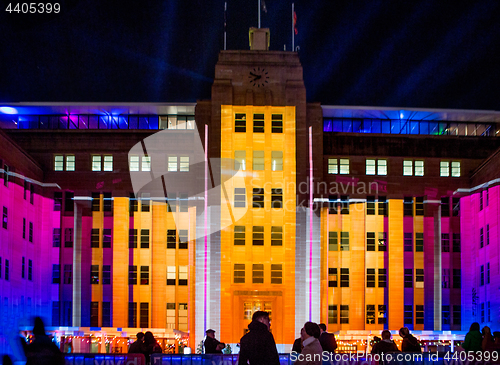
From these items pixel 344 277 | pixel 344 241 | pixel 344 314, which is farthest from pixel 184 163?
pixel 344 314

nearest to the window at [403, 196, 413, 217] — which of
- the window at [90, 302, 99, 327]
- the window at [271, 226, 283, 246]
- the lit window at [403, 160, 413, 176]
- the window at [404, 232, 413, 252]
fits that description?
the window at [404, 232, 413, 252]

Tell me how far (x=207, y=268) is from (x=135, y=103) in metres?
16.9

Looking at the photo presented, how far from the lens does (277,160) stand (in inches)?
2199

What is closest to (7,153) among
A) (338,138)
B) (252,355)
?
(338,138)

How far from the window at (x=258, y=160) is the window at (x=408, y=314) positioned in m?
17.0

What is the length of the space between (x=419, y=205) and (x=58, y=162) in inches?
1243

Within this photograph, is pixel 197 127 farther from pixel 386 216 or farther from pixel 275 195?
pixel 386 216

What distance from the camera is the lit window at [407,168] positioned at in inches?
2334

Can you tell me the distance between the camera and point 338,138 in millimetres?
59094

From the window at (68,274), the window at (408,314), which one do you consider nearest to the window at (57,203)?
the window at (68,274)

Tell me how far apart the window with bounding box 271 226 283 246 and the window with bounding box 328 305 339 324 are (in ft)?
22.5

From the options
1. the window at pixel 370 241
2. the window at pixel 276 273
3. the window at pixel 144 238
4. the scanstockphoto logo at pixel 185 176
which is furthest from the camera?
the window at pixel 370 241

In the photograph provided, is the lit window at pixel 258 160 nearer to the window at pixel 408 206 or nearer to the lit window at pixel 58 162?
the window at pixel 408 206

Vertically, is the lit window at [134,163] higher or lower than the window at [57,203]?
higher
